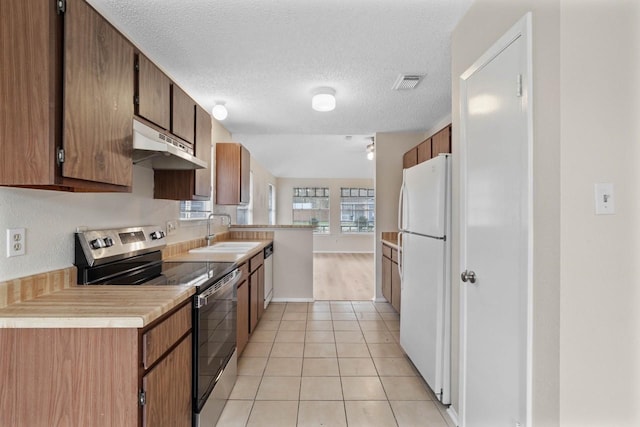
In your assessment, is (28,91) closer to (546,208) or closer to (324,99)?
(546,208)

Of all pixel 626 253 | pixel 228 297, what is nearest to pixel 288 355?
pixel 228 297

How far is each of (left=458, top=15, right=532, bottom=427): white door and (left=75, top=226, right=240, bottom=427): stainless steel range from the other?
146cm

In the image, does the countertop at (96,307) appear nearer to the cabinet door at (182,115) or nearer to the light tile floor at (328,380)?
the light tile floor at (328,380)

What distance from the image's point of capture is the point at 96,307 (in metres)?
1.28

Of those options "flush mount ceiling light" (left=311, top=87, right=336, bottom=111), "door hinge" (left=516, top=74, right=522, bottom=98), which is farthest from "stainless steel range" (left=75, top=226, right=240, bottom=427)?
"door hinge" (left=516, top=74, right=522, bottom=98)

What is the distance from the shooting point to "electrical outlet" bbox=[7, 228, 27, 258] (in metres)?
1.32

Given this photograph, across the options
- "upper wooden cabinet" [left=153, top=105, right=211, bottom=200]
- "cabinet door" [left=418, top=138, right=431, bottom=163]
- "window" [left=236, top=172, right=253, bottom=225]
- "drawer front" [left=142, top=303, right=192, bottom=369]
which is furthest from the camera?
"window" [left=236, top=172, right=253, bottom=225]

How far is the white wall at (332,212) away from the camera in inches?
391

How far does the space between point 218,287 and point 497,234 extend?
5.15ft

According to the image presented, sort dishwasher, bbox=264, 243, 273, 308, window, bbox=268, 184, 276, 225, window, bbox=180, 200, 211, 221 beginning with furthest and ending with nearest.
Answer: window, bbox=268, 184, 276, 225 < dishwasher, bbox=264, 243, 273, 308 < window, bbox=180, 200, 211, 221

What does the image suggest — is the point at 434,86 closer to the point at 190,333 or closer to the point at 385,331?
the point at 385,331

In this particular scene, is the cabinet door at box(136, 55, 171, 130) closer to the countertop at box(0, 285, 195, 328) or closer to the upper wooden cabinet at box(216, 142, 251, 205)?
the countertop at box(0, 285, 195, 328)

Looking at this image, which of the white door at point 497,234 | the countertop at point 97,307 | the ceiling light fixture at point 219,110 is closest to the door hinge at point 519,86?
the white door at point 497,234

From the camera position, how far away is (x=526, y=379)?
1.30m
